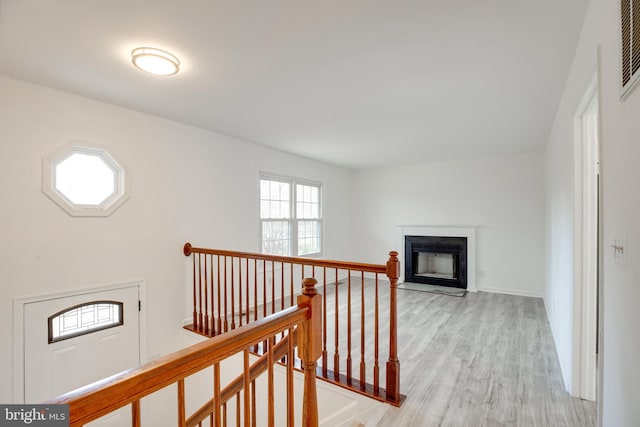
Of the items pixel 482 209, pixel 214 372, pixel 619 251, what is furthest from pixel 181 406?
pixel 482 209

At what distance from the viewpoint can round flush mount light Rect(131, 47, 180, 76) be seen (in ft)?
6.78

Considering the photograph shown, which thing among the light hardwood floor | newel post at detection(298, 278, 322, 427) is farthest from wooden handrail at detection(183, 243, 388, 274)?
the light hardwood floor

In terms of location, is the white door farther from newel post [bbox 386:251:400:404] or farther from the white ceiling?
newel post [bbox 386:251:400:404]

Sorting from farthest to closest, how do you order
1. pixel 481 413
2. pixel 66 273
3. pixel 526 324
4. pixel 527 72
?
1. pixel 526 324
2. pixel 66 273
3. pixel 527 72
4. pixel 481 413

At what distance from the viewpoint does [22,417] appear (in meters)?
0.67

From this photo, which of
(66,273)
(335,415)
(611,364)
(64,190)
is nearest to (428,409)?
(335,415)

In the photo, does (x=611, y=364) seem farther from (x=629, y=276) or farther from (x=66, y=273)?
(x=66, y=273)

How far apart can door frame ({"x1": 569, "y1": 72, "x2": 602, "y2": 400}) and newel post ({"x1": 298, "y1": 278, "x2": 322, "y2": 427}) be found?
2.02 m

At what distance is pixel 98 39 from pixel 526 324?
510 centimetres

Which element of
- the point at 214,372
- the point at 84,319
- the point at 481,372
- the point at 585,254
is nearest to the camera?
the point at 214,372

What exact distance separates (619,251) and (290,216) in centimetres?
449

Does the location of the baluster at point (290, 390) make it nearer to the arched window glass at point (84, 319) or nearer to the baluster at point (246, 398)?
the baluster at point (246, 398)

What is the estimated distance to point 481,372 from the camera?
262cm

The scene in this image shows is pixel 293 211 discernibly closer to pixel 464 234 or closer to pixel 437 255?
pixel 437 255
